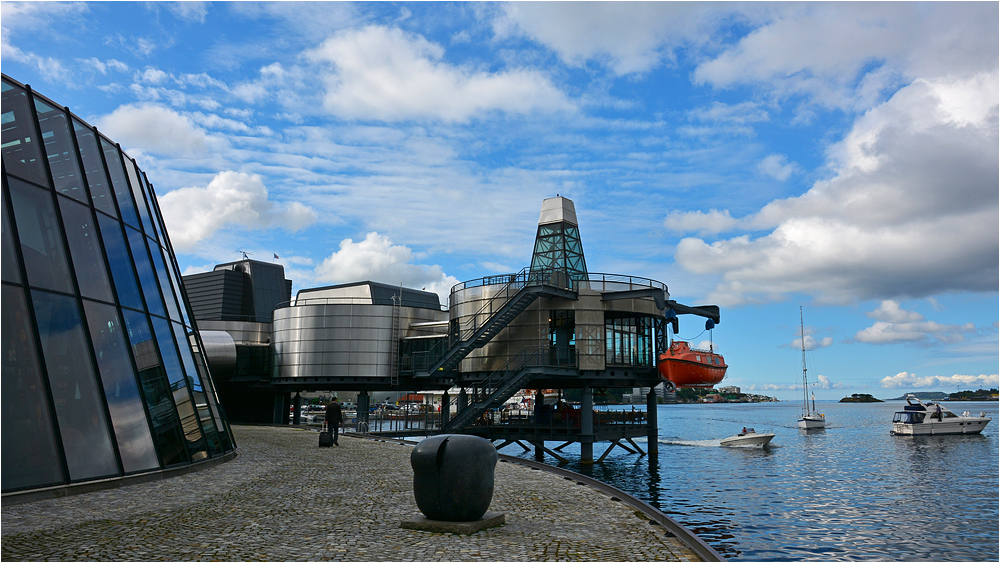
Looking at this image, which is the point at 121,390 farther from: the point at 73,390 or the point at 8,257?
the point at 8,257

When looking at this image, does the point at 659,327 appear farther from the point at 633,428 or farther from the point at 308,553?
the point at 308,553

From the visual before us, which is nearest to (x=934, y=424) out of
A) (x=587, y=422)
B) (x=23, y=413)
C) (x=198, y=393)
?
(x=587, y=422)

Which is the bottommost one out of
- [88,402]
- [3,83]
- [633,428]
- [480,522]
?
[633,428]

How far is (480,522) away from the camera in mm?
10750

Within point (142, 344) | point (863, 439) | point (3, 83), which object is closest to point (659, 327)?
point (142, 344)

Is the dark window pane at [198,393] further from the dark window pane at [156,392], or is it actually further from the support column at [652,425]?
Answer: the support column at [652,425]

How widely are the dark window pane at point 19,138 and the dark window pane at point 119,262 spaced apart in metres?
2.17

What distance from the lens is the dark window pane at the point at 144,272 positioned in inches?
744

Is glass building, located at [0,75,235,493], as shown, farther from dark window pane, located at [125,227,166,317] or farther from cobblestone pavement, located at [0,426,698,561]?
cobblestone pavement, located at [0,426,698,561]

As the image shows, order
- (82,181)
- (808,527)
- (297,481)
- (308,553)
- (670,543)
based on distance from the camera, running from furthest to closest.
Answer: (808,527) < (82,181) < (297,481) < (670,543) < (308,553)

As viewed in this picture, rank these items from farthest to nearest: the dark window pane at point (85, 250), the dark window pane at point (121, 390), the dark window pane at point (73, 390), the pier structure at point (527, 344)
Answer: the pier structure at point (527, 344) < the dark window pane at point (85, 250) < the dark window pane at point (121, 390) < the dark window pane at point (73, 390)

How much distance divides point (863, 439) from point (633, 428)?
4149 cm

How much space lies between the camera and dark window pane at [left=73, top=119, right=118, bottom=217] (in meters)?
18.2

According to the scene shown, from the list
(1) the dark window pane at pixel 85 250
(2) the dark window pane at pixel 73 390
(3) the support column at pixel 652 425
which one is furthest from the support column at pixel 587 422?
(2) the dark window pane at pixel 73 390
